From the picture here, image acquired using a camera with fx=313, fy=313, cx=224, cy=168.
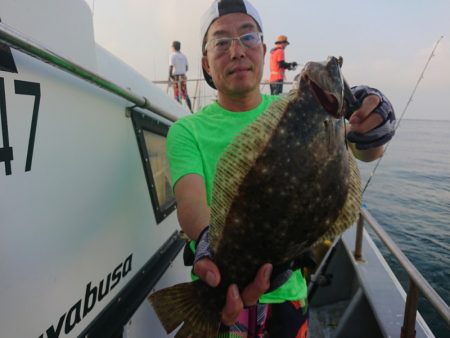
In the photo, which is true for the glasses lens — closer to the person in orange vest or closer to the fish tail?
the fish tail

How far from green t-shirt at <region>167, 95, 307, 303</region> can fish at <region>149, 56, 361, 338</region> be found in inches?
20.2

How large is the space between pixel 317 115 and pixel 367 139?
56 centimetres

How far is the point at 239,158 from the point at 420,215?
39.9 feet

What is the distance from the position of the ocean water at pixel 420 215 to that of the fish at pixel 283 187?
17.7 feet

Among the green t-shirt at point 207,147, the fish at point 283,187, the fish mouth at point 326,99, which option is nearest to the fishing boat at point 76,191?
the green t-shirt at point 207,147

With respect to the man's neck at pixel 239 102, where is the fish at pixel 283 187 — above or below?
below

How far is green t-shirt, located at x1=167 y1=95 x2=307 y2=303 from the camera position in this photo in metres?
1.71

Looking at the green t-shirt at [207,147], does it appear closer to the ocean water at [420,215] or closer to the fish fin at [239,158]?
the fish fin at [239,158]

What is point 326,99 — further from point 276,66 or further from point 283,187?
point 276,66

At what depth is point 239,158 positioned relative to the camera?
1145 mm

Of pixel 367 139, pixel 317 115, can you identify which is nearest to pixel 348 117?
pixel 367 139

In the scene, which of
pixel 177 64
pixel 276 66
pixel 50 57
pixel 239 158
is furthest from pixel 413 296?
pixel 177 64

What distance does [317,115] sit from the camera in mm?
1216

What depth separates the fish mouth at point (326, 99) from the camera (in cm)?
124
